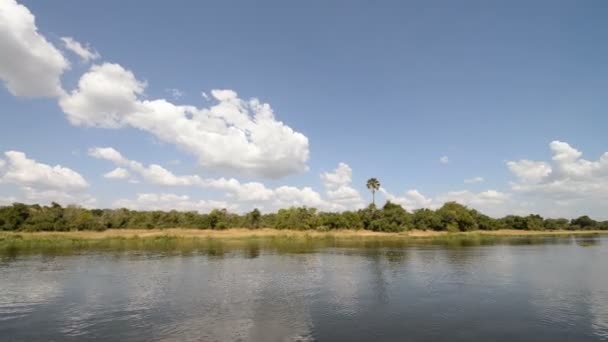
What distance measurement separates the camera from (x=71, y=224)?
110 metres

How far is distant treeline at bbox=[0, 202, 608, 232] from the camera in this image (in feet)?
359

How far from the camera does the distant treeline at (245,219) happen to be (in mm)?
109413

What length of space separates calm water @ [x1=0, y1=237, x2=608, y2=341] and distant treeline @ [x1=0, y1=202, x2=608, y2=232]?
73.1 meters

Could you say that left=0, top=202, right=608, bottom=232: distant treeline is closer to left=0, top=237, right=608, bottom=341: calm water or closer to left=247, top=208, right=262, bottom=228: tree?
left=247, top=208, right=262, bottom=228: tree

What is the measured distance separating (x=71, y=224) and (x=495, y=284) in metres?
117

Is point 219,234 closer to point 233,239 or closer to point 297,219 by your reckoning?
point 233,239

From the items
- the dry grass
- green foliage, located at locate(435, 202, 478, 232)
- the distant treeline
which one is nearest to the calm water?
the dry grass

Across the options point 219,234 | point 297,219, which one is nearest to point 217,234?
point 219,234

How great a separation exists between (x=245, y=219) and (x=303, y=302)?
108 m

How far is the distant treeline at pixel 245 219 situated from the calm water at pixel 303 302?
7309 cm

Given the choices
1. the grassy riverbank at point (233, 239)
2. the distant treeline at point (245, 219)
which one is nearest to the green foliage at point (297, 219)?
the distant treeline at point (245, 219)

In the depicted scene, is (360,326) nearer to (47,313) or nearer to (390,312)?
(390,312)

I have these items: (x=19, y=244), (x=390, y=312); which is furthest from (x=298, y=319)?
(x=19, y=244)

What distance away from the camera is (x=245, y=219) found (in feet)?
440
